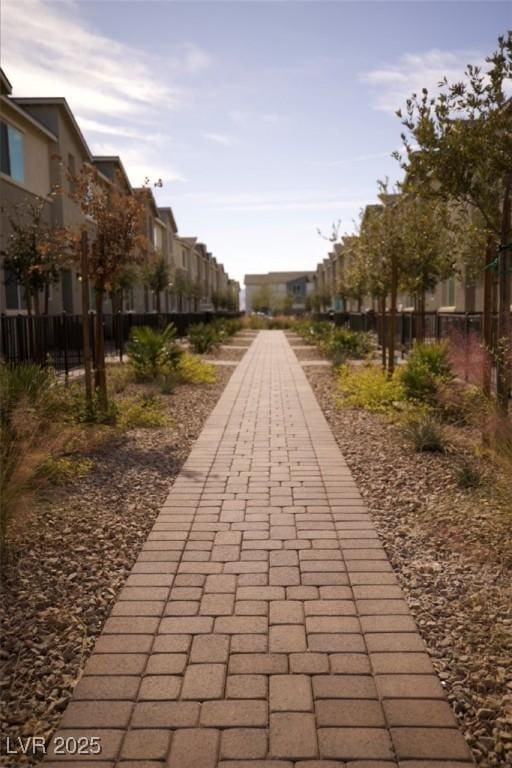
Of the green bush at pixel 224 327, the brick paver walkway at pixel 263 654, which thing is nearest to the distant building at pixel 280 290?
the green bush at pixel 224 327

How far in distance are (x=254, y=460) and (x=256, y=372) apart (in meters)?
9.39

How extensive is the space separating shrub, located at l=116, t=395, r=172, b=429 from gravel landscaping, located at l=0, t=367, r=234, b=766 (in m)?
1.44

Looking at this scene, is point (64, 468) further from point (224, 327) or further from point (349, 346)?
point (224, 327)

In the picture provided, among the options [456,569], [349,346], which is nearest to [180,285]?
[349,346]

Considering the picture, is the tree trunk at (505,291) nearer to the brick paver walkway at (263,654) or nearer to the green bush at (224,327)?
the brick paver walkway at (263,654)

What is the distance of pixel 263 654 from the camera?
3184 millimetres

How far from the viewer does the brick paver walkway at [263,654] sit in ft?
8.41

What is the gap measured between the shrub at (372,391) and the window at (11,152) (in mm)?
11744

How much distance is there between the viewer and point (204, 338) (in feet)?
70.5

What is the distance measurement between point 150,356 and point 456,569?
9961 mm

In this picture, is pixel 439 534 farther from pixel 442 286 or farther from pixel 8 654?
pixel 442 286

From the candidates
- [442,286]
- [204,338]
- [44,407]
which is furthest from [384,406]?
[442,286]

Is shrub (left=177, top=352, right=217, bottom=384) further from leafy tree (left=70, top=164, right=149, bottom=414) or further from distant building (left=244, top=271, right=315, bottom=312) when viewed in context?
distant building (left=244, top=271, right=315, bottom=312)

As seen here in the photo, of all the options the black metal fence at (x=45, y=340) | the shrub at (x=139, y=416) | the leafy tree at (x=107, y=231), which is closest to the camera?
the shrub at (x=139, y=416)
